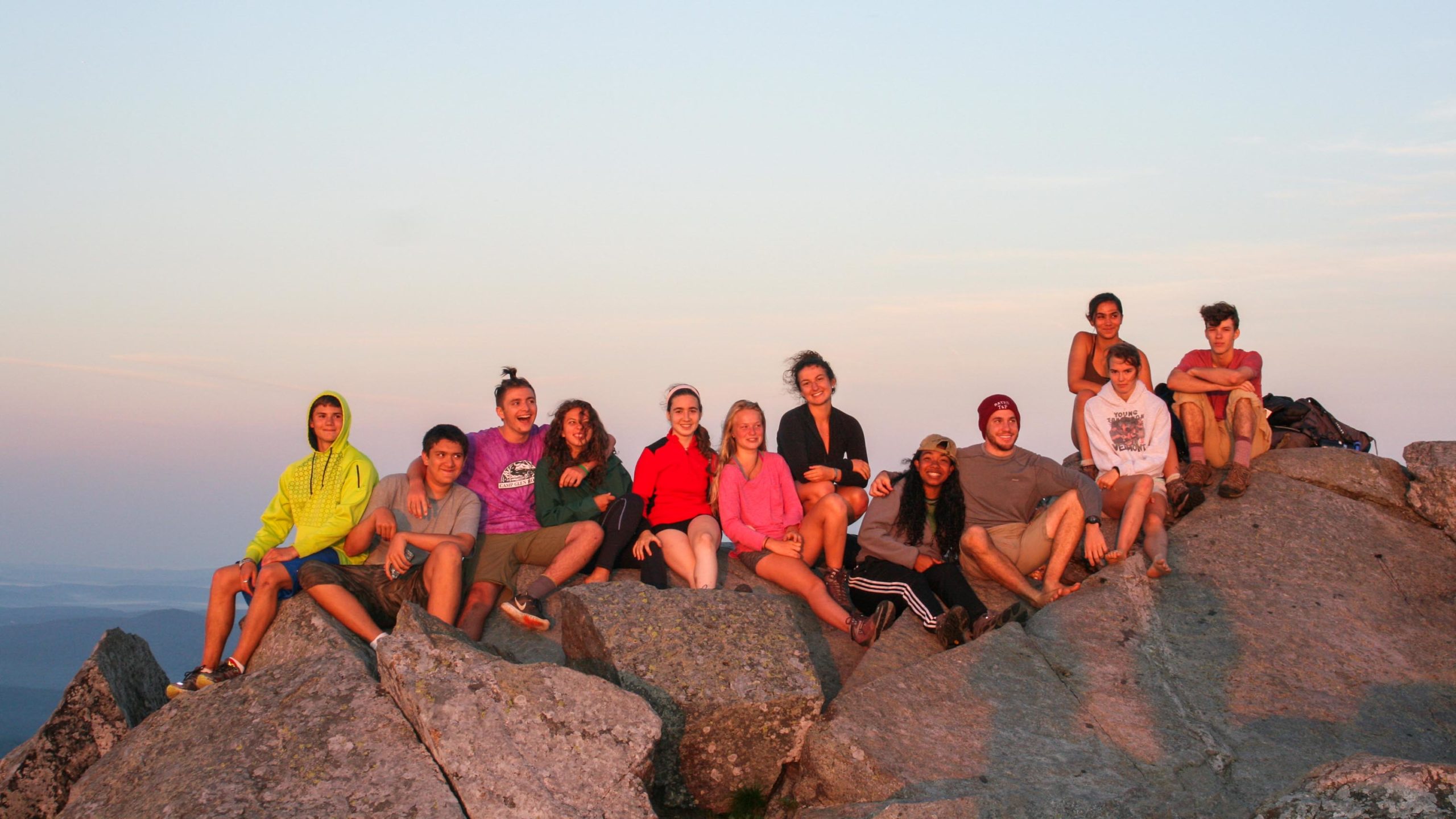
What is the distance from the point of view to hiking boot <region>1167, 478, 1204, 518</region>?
10.2m

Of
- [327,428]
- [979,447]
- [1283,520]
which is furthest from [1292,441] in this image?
[327,428]

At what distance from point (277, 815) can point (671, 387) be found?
4.83 meters

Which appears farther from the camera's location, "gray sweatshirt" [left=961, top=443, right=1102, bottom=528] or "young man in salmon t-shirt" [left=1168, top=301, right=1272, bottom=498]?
"young man in salmon t-shirt" [left=1168, top=301, right=1272, bottom=498]

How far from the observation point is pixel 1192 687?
819 cm

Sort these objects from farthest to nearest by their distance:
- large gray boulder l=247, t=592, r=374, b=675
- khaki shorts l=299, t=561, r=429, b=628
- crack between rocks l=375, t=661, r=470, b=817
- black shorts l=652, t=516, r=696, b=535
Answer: black shorts l=652, t=516, r=696, b=535 → khaki shorts l=299, t=561, r=429, b=628 → large gray boulder l=247, t=592, r=374, b=675 → crack between rocks l=375, t=661, r=470, b=817

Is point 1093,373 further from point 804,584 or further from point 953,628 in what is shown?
point 804,584

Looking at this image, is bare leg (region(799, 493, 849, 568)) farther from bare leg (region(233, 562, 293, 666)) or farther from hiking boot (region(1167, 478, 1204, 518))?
bare leg (region(233, 562, 293, 666))

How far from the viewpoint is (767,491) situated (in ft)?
30.8

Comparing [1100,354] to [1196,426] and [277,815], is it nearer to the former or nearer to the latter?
[1196,426]

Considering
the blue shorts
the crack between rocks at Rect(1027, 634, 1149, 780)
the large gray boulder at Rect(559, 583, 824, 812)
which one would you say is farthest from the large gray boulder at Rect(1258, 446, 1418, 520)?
the blue shorts

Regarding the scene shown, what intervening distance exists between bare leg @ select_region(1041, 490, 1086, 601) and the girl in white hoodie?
76 centimetres

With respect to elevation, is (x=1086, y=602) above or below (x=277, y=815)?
above

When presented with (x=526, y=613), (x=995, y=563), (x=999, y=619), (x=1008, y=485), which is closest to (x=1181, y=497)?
(x=1008, y=485)

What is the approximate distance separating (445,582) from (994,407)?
472 cm
